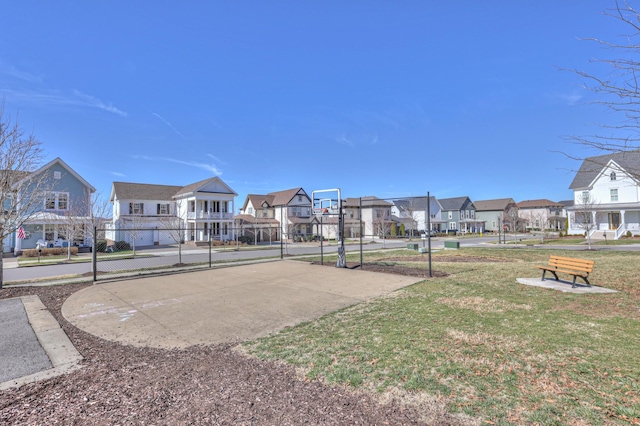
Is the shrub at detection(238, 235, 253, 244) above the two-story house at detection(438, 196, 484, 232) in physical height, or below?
below

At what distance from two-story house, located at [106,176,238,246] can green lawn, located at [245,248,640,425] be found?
3253 cm

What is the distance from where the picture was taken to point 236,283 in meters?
10.3

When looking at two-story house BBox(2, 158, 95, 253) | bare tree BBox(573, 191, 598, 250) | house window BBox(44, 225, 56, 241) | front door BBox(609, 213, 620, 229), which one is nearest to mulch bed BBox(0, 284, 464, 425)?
two-story house BBox(2, 158, 95, 253)

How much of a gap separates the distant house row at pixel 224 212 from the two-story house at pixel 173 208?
9 cm

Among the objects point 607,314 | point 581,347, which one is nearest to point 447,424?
point 581,347

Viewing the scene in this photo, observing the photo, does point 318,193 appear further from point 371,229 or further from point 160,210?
point 371,229

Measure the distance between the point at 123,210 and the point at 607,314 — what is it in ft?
140

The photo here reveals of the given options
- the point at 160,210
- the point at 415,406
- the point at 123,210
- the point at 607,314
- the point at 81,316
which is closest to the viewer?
the point at 415,406

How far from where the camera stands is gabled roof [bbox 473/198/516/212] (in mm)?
71500

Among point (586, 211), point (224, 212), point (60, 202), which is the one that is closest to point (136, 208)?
point (60, 202)

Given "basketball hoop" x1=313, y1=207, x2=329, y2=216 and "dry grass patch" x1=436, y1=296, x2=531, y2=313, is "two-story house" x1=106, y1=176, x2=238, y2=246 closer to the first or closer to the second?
"basketball hoop" x1=313, y1=207, x2=329, y2=216

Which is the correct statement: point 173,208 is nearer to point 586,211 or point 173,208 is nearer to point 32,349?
point 32,349

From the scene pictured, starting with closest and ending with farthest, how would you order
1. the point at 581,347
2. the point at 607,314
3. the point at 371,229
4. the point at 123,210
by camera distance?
the point at 581,347, the point at 607,314, the point at 123,210, the point at 371,229

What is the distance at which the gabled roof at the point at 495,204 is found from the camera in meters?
71.5
